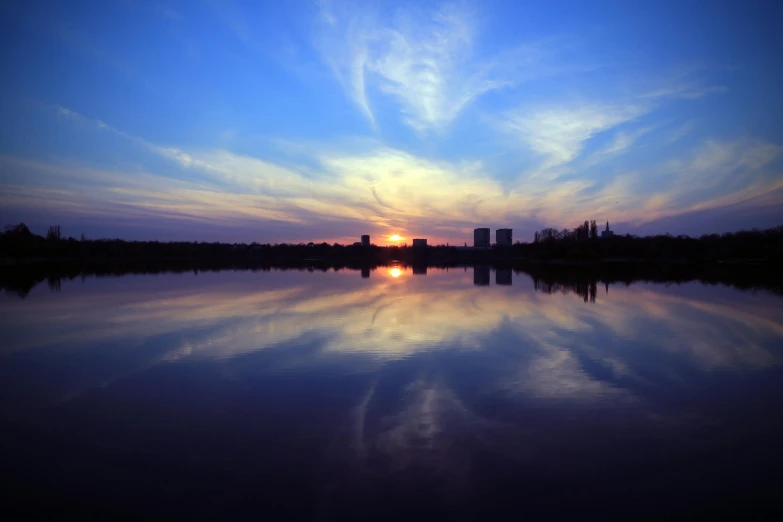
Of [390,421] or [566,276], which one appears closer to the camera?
[390,421]

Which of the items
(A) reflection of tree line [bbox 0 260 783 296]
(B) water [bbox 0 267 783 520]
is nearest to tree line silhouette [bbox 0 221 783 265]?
(A) reflection of tree line [bbox 0 260 783 296]

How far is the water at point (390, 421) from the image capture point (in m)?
6.03

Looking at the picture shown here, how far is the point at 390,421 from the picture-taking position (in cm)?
848

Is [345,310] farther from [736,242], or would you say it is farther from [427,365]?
[736,242]

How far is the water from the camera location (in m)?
6.03

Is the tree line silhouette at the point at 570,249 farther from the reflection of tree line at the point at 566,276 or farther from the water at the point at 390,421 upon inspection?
the water at the point at 390,421

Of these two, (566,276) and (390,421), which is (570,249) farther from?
(390,421)

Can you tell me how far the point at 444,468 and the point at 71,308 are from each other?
955 inches

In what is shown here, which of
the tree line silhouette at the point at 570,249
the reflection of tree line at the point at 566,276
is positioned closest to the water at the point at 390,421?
the reflection of tree line at the point at 566,276

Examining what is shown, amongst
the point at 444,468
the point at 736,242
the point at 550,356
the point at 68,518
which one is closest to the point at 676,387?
the point at 550,356

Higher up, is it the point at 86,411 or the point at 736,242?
the point at 736,242

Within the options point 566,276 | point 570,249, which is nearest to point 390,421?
point 566,276

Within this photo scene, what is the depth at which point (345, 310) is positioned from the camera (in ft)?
76.2

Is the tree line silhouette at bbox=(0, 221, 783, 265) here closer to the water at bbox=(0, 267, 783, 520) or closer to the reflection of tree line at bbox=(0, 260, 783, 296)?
the reflection of tree line at bbox=(0, 260, 783, 296)
